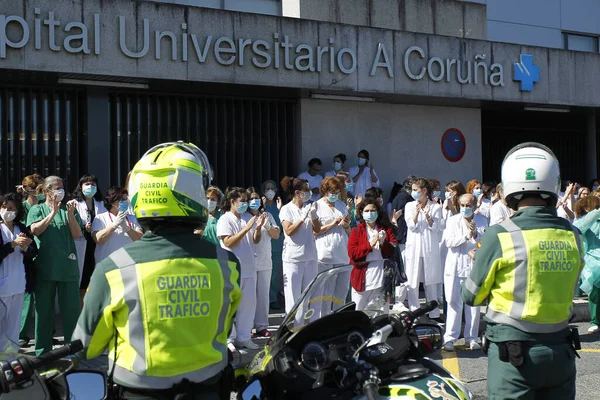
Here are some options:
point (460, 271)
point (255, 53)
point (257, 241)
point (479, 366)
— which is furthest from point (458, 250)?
point (255, 53)

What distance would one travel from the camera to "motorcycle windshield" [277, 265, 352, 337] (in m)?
3.88

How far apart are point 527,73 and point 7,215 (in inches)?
425

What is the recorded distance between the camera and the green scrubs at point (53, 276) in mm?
8203

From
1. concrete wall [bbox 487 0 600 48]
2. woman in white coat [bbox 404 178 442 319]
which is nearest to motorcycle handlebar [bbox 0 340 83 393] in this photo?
woman in white coat [bbox 404 178 442 319]

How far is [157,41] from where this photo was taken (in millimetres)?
11695

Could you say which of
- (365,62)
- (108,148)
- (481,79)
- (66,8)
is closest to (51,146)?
(108,148)

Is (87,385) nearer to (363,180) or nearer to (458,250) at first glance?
(458,250)

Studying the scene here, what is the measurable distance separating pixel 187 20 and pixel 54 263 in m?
5.06

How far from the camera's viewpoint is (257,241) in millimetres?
9391

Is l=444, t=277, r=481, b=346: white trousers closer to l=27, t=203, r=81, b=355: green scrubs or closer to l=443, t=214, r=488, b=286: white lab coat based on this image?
l=443, t=214, r=488, b=286: white lab coat

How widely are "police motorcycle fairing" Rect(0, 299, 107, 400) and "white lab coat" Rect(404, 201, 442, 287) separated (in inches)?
284

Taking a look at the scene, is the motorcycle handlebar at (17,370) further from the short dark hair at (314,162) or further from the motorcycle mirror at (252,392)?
the short dark hair at (314,162)

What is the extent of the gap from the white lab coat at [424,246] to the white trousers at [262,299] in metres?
1.88

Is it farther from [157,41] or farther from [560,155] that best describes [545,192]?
[560,155]
